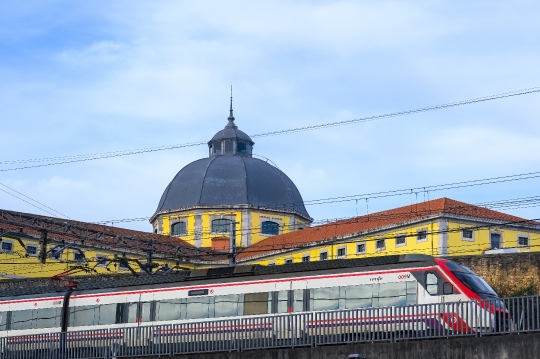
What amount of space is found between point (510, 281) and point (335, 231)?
3006 cm

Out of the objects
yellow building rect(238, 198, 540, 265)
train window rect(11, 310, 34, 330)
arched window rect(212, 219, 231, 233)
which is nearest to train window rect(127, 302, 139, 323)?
train window rect(11, 310, 34, 330)

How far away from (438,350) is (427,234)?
45453 millimetres

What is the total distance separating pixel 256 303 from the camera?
124 feet

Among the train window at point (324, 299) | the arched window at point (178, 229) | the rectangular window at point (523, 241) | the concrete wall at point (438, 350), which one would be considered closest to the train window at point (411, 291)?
the train window at point (324, 299)

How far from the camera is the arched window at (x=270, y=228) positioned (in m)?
96.9

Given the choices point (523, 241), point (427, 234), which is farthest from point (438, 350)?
point (523, 241)

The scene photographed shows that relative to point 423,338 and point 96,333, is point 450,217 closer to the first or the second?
point 96,333

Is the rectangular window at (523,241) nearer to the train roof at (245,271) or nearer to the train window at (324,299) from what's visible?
the train roof at (245,271)

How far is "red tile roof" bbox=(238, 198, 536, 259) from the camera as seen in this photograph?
247 feet

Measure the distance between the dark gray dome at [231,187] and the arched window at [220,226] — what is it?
5.17 ft

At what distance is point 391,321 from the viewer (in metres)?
30.8

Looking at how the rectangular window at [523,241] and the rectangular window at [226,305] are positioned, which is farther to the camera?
the rectangular window at [523,241]

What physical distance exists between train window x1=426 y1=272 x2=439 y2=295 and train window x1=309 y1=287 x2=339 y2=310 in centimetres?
327

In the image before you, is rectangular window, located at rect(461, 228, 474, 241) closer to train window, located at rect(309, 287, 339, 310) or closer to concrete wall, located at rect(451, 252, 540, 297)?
concrete wall, located at rect(451, 252, 540, 297)
